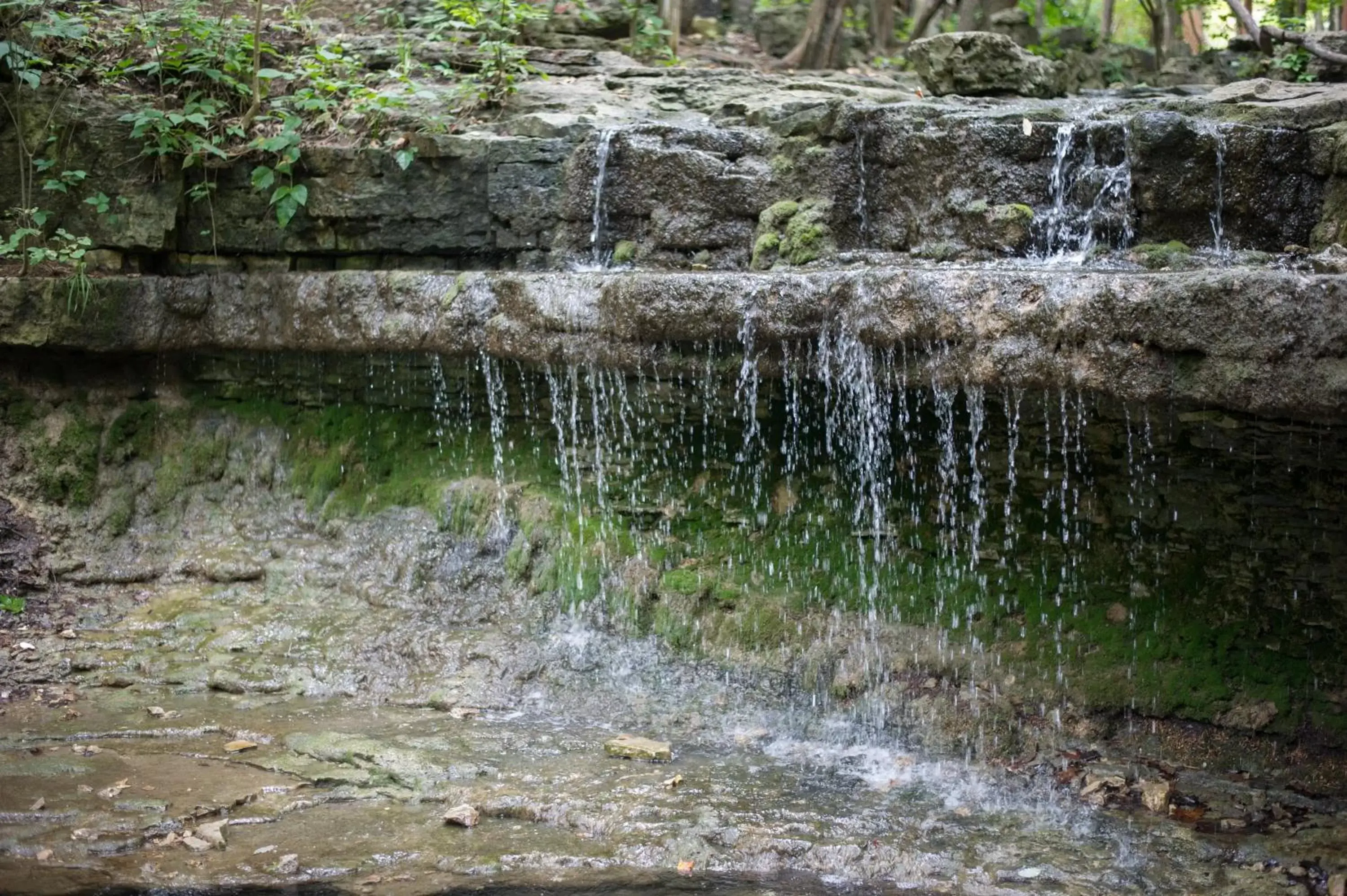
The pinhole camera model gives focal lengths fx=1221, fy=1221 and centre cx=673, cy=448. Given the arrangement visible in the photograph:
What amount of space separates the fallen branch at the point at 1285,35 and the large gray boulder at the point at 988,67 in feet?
3.88

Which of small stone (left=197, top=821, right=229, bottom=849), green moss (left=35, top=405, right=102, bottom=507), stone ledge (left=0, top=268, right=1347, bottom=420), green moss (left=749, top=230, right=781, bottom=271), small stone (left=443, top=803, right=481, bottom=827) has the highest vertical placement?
green moss (left=749, top=230, right=781, bottom=271)

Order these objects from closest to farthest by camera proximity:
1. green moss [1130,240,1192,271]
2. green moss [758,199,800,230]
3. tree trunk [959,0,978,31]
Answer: green moss [1130,240,1192,271] < green moss [758,199,800,230] < tree trunk [959,0,978,31]

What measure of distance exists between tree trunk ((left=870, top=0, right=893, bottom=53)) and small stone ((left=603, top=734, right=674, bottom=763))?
7.64 m

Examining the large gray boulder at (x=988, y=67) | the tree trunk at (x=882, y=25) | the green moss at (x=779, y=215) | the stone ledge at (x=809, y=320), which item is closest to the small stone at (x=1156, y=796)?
the stone ledge at (x=809, y=320)

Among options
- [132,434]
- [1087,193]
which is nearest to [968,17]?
[1087,193]

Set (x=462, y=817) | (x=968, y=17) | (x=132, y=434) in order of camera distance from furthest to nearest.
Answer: (x=968, y=17) → (x=132, y=434) → (x=462, y=817)

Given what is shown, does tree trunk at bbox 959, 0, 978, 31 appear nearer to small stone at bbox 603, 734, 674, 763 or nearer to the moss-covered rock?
the moss-covered rock

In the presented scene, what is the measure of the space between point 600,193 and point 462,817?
3753 millimetres

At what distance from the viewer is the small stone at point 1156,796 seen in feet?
16.3

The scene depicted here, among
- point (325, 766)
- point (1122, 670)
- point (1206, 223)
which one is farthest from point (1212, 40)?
point (325, 766)

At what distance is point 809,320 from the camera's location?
5.38m

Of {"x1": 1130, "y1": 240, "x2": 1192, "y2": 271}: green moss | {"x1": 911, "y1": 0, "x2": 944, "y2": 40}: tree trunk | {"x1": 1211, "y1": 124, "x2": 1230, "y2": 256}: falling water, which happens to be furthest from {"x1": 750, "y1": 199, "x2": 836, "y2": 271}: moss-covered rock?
Answer: {"x1": 911, "y1": 0, "x2": 944, "y2": 40}: tree trunk

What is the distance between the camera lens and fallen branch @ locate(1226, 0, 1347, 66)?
7164 millimetres

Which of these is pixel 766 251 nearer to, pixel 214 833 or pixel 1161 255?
pixel 1161 255
